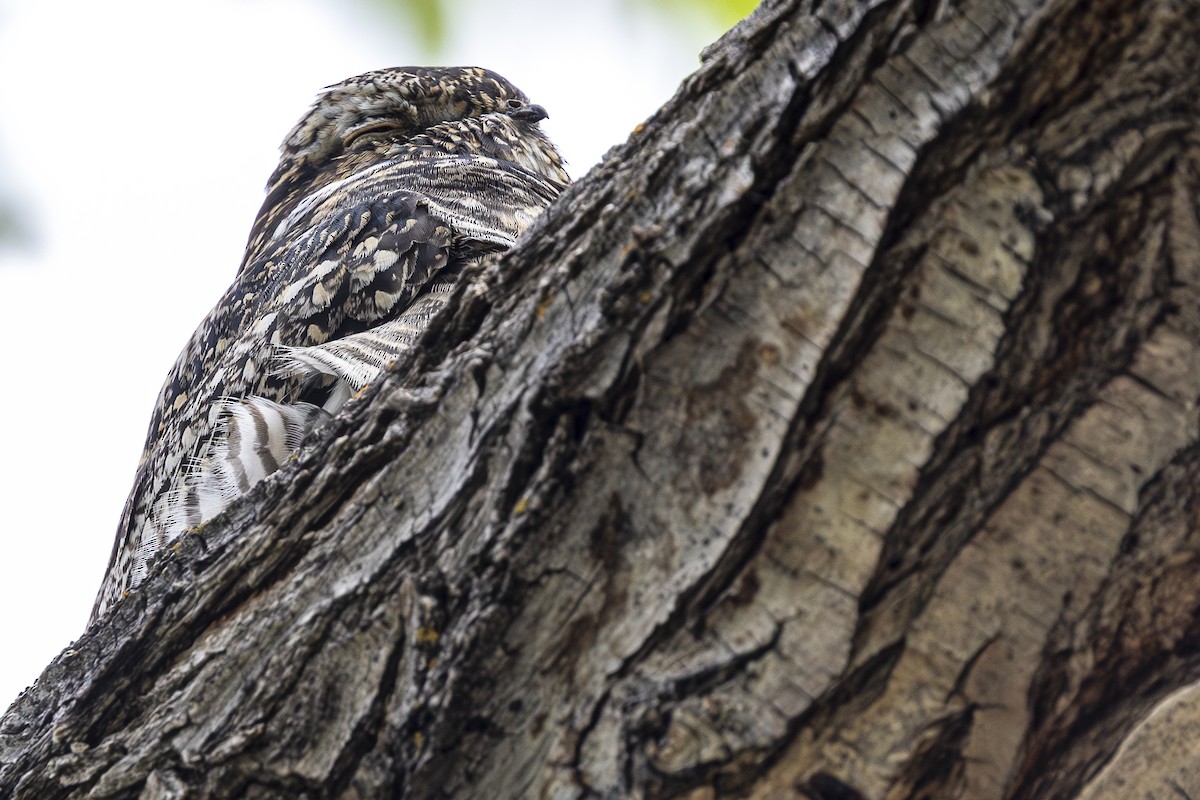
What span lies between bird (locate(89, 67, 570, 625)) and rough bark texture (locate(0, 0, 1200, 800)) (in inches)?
48.6

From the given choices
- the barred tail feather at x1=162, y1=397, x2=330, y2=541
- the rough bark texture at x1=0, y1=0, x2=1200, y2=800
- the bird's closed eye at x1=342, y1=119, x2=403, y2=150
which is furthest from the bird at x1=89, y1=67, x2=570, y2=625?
the rough bark texture at x1=0, y1=0, x2=1200, y2=800

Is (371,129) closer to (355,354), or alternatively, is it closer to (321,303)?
(321,303)

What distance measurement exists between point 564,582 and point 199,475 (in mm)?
2168

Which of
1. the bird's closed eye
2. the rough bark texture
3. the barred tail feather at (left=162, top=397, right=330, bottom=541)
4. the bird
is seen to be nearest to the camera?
the rough bark texture

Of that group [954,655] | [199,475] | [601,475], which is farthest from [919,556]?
[199,475]

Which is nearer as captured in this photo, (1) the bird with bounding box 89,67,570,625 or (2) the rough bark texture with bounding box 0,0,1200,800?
(2) the rough bark texture with bounding box 0,0,1200,800

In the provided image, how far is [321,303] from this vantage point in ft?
11.2

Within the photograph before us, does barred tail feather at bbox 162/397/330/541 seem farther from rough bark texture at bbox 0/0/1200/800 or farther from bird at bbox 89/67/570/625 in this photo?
rough bark texture at bbox 0/0/1200/800

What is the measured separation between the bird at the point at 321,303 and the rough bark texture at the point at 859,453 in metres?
1.23

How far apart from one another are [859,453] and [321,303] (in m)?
2.47

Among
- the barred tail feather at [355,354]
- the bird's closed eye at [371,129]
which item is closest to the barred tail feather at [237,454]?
the barred tail feather at [355,354]

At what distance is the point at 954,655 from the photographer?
4.21ft

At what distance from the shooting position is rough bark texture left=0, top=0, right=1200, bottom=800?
49.3 inches

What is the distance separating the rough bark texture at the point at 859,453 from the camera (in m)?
1.25
